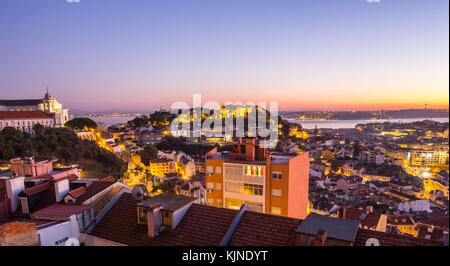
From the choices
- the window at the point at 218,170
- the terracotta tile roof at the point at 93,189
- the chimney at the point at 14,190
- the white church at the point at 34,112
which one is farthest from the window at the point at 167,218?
the white church at the point at 34,112

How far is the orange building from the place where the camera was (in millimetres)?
9188

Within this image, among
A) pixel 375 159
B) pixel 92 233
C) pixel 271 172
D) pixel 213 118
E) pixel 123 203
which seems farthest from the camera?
pixel 213 118

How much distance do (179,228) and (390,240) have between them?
128 inches

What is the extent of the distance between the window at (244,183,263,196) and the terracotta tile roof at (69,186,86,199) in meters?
5.80

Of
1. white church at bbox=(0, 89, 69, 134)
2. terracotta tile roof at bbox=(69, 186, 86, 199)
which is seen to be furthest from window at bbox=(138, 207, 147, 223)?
white church at bbox=(0, 89, 69, 134)

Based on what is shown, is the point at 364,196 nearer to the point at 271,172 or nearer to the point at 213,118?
the point at 271,172

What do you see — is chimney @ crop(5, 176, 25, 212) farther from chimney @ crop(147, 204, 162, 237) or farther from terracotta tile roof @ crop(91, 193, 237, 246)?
chimney @ crop(147, 204, 162, 237)

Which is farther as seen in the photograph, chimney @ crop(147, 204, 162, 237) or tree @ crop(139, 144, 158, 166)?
tree @ crop(139, 144, 158, 166)

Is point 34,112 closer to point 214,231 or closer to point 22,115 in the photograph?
point 22,115

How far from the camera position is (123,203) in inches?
205

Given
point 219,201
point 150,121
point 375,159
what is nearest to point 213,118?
point 150,121

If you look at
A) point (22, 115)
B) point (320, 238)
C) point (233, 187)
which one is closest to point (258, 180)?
point (233, 187)

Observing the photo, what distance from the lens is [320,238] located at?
10.8 feet
